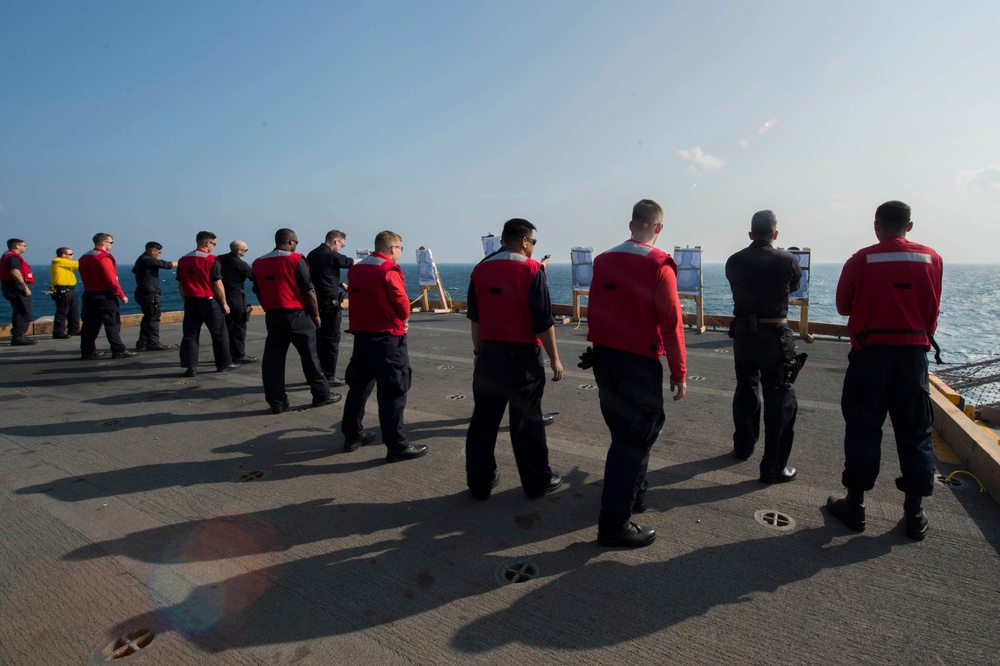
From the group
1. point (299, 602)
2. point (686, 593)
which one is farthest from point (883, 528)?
point (299, 602)

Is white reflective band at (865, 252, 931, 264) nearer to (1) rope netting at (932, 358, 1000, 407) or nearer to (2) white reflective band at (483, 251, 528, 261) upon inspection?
(2) white reflective band at (483, 251, 528, 261)

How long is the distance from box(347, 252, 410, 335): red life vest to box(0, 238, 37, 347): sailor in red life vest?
32.1ft

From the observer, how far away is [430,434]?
4914 mm

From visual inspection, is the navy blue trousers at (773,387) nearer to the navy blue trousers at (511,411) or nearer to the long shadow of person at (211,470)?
the navy blue trousers at (511,411)

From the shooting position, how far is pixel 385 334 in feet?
13.9

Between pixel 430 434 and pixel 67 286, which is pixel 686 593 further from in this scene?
pixel 67 286

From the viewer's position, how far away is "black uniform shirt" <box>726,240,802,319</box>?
12.2 ft

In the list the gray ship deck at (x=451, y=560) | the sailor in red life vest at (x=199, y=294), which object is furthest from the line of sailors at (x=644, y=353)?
the sailor in red life vest at (x=199, y=294)

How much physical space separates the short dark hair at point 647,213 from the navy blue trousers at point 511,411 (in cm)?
107

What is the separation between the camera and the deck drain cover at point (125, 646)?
7.00 ft

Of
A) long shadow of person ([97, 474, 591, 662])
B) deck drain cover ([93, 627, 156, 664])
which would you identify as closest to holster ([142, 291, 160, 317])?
long shadow of person ([97, 474, 591, 662])

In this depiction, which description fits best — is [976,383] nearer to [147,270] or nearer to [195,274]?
[195,274]

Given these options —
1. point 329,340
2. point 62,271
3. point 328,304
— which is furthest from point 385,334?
point 62,271

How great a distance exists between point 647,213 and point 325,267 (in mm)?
4606
